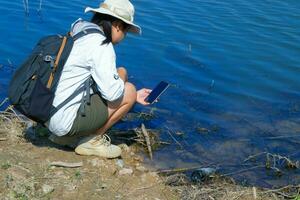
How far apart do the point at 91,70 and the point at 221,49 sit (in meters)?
4.92

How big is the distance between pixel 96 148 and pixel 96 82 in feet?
2.62

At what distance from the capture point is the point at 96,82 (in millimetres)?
5105

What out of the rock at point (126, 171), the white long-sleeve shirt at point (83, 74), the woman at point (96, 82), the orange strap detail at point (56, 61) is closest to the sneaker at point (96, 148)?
the woman at point (96, 82)

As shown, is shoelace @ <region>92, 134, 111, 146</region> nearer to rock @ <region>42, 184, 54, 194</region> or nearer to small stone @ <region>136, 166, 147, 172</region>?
small stone @ <region>136, 166, 147, 172</region>

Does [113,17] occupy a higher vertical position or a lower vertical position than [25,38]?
higher

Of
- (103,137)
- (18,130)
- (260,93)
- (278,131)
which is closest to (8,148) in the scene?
(18,130)

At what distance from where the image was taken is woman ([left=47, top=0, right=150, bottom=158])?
4.98 m

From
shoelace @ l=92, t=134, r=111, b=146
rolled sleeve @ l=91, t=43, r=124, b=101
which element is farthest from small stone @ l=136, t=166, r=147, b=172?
rolled sleeve @ l=91, t=43, r=124, b=101

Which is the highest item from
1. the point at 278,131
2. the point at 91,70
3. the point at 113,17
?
the point at 113,17

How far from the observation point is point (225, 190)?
514 cm

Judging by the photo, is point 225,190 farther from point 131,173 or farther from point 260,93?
point 260,93

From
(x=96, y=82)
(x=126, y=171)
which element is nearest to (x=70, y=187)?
(x=126, y=171)

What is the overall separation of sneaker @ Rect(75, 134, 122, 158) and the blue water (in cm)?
68

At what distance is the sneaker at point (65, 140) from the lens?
18.4 ft
